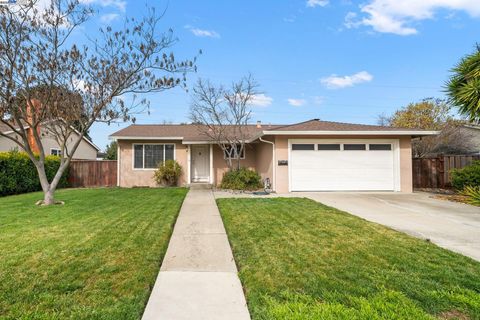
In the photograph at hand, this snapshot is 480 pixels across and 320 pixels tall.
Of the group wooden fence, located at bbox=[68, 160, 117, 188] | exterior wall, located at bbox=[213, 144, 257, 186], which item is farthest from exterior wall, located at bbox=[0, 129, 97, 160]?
exterior wall, located at bbox=[213, 144, 257, 186]

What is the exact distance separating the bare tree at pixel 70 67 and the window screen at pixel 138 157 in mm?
6779

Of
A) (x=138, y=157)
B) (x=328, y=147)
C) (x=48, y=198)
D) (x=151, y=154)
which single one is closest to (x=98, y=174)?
(x=138, y=157)

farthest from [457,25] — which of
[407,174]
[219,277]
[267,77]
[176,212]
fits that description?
[219,277]

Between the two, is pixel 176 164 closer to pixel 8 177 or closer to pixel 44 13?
pixel 8 177

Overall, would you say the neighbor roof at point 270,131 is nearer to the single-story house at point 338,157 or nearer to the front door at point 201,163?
the single-story house at point 338,157

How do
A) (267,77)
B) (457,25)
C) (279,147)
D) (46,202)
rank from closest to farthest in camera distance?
(46,202) < (279,147) < (457,25) < (267,77)

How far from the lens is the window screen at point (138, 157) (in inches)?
624

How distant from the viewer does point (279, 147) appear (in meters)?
12.2

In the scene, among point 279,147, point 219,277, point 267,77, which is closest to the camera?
point 219,277

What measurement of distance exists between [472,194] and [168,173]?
1293cm

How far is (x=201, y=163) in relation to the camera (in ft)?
53.4

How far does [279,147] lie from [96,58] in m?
7.57

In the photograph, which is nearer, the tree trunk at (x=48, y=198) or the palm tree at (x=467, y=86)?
the tree trunk at (x=48, y=198)

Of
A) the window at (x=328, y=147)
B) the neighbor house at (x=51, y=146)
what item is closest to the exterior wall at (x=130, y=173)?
the neighbor house at (x=51, y=146)
